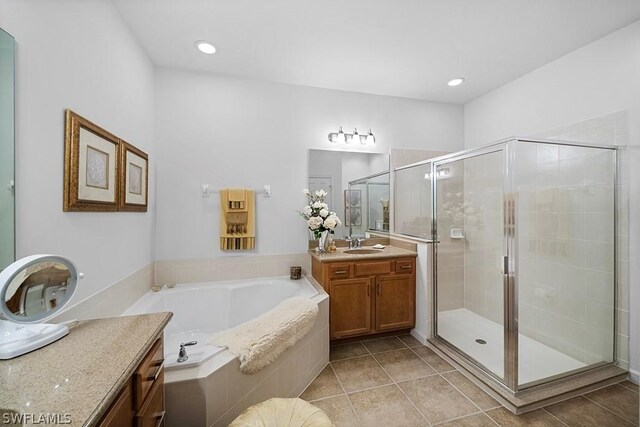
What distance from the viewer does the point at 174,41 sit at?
6.89 feet

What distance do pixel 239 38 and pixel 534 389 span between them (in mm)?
3333

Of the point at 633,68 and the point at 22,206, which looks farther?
the point at 633,68

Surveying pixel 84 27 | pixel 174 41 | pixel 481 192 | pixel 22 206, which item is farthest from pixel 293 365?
pixel 174 41

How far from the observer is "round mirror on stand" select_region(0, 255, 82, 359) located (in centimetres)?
82

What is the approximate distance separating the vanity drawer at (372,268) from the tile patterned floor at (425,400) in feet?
2.39

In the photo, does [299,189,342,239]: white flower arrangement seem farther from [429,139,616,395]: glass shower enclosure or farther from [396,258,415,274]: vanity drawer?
[429,139,616,395]: glass shower enclosure

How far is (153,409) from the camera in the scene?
1024mm

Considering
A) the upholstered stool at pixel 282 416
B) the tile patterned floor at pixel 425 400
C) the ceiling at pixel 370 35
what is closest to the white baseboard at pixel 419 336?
the tile patterned floor at pixel 425 400

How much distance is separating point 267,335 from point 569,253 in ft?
7.95

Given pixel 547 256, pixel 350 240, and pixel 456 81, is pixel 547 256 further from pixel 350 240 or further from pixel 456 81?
pixel 456 81

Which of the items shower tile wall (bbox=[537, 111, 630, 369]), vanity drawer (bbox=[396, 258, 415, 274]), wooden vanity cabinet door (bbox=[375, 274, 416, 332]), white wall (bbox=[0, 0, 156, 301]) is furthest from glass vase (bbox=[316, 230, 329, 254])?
shower tile wall (bbox=[537, 111, 630, 369])

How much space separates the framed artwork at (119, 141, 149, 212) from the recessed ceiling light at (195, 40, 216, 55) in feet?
3.26

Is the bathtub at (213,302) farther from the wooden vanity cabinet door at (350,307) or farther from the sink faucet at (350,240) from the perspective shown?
the sink faucet at (350,240)

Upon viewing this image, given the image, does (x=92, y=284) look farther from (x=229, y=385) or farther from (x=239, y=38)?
(x=239, y=38)
